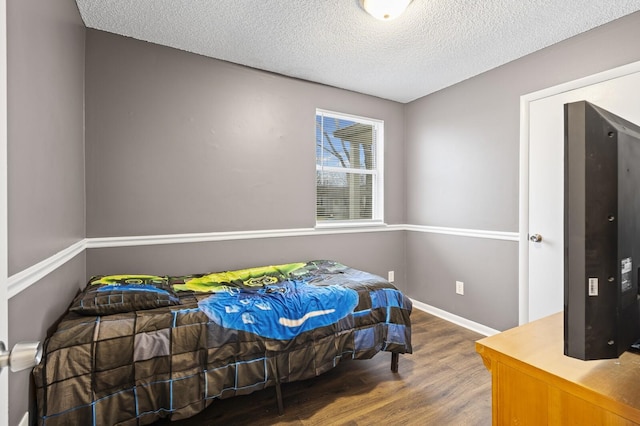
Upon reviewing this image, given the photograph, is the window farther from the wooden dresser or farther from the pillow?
the wooden dresser

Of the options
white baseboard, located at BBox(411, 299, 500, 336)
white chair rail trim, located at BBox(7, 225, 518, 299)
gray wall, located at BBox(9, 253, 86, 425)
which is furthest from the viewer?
white baseboard, located at BBox(411, 299, 500, 336)

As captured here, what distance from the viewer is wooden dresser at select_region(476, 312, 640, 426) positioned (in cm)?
69

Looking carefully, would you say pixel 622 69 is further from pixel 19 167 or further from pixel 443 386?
pixel 19 167

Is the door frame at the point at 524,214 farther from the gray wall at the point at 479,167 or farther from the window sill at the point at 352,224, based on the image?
the window sill at the point at 352,224

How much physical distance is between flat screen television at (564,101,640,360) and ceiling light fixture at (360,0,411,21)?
1.54 meters

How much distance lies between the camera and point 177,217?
252 centimetres

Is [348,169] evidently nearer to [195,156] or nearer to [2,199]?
[195,156]

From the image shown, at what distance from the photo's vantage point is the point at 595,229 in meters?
→ 0.67

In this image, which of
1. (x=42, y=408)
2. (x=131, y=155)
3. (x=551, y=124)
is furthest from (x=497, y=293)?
(x=131, y=155)

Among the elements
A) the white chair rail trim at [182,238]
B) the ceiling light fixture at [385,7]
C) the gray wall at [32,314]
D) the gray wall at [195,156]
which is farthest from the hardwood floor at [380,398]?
the ceiling light fixture at [385,7]

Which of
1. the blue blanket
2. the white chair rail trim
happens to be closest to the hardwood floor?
the blue blanket

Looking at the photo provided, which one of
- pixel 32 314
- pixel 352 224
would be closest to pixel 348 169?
pixel 352 224

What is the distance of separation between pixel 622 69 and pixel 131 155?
3.54 meters

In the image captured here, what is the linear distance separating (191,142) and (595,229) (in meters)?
2.63
